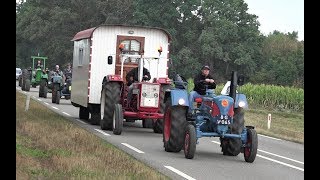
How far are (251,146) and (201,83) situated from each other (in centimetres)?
182

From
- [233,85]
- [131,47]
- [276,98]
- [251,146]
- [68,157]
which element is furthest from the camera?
[276,98]

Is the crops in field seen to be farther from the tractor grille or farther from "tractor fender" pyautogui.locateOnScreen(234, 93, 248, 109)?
"tractor fender" pyautogui.locateOnScreen(234, 93, 248, 109)

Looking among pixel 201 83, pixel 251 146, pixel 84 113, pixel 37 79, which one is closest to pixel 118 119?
pixel 201 83

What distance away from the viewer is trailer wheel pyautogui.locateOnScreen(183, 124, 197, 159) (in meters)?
13.8

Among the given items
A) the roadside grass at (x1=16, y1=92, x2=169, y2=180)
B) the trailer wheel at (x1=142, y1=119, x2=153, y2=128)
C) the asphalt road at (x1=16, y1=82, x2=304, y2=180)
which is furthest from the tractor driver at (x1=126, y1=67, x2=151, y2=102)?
the roadside grass at (x1=16, y1=92, x2=169, y2=180)

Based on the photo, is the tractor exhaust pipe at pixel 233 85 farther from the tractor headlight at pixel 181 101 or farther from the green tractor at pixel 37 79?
the green tractor at pixel 37 79

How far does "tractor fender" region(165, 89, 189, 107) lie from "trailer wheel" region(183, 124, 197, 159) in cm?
93

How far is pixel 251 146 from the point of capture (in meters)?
14.0

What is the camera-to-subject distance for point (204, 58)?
71.7 m

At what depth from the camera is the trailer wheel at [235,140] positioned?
14.6 meters

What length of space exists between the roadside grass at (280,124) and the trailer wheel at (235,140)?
20.9 ft

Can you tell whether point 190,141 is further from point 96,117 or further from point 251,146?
point 96,117

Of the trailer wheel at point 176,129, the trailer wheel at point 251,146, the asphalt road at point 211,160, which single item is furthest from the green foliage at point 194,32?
the trailer wheel at point 251,146

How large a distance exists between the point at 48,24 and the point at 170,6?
15.3 meters
